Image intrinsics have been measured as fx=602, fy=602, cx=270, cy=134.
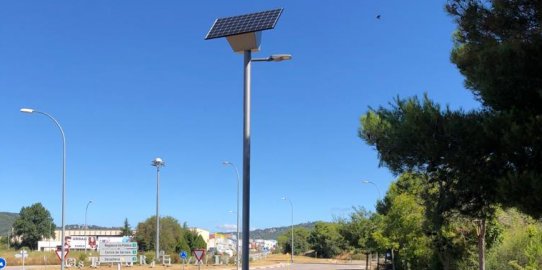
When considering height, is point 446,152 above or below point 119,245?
above

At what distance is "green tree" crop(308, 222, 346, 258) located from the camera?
120 meters

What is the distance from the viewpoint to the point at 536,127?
7.89 meters

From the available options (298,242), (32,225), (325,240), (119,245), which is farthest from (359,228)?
(32,225)

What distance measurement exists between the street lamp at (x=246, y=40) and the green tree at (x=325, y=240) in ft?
364

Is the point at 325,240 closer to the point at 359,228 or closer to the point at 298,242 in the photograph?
the point at 298,242

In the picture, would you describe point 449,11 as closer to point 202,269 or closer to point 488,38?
point 488,38

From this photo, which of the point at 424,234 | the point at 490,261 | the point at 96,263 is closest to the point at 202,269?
the point at 96,263

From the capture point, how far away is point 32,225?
151m

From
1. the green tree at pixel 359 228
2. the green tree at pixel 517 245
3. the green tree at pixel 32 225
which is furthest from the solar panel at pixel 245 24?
the green tree at pixel 32 225

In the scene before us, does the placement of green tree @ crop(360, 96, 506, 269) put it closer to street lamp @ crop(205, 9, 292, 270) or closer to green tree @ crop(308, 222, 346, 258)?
street lamp @ crop(205, 9, 292, 270)

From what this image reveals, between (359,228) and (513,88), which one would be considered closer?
(513,88)

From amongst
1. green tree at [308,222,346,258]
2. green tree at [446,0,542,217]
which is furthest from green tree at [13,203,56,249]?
green tree at [446,0,542,217]

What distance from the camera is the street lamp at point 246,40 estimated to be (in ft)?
26.8

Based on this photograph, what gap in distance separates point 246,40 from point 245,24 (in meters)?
0.23
